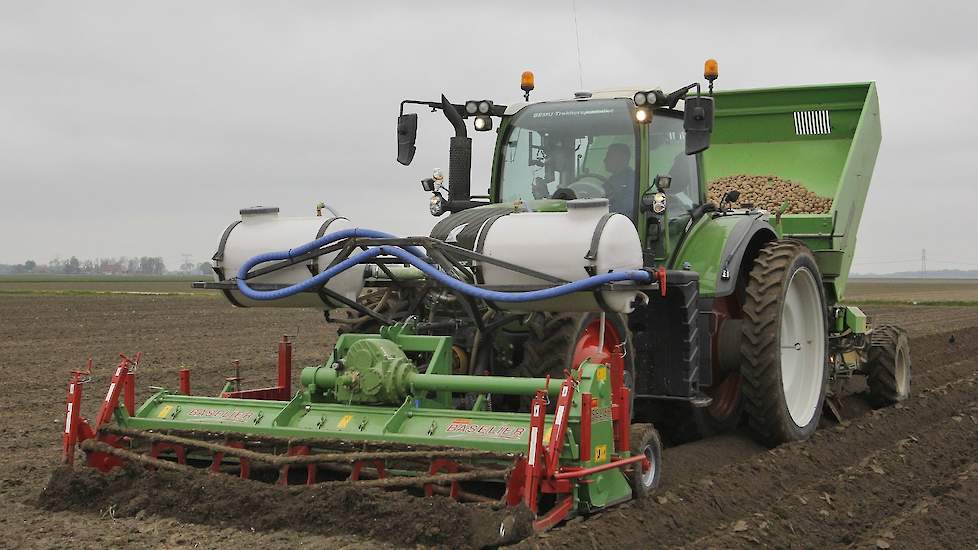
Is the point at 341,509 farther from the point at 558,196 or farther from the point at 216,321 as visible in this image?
the point at 216,321

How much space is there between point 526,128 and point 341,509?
3673mm

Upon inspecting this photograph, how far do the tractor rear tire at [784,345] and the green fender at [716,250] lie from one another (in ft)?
0.85

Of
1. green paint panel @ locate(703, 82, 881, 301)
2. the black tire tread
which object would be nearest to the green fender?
the black tire tread

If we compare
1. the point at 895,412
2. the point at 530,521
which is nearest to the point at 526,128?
the point at 530,521

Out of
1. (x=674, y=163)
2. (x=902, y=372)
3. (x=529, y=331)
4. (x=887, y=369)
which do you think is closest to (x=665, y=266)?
(x=674, y=163)

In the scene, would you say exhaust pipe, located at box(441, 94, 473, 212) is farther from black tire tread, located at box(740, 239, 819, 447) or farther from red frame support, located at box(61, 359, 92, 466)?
red frame support, located at box(61, 359, 92, 466)

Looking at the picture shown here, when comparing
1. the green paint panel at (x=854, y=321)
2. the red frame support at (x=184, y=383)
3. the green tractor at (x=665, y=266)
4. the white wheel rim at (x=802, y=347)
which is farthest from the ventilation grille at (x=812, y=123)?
the red frame support at (x=184, y=383)

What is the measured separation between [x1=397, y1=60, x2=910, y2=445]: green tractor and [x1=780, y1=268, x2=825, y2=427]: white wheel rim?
13mm

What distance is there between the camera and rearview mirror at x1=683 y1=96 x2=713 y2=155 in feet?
24.5

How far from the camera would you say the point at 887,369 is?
39.0 ft

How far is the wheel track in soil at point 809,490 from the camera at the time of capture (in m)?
6.10

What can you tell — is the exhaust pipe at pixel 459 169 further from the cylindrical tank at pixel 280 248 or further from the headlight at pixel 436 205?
the cylindrical tank at pixel 280 248

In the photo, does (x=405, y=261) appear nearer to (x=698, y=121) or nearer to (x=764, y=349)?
(x=698, y=121)

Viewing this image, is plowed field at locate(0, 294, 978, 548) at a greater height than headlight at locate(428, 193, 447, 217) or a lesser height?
lesser
